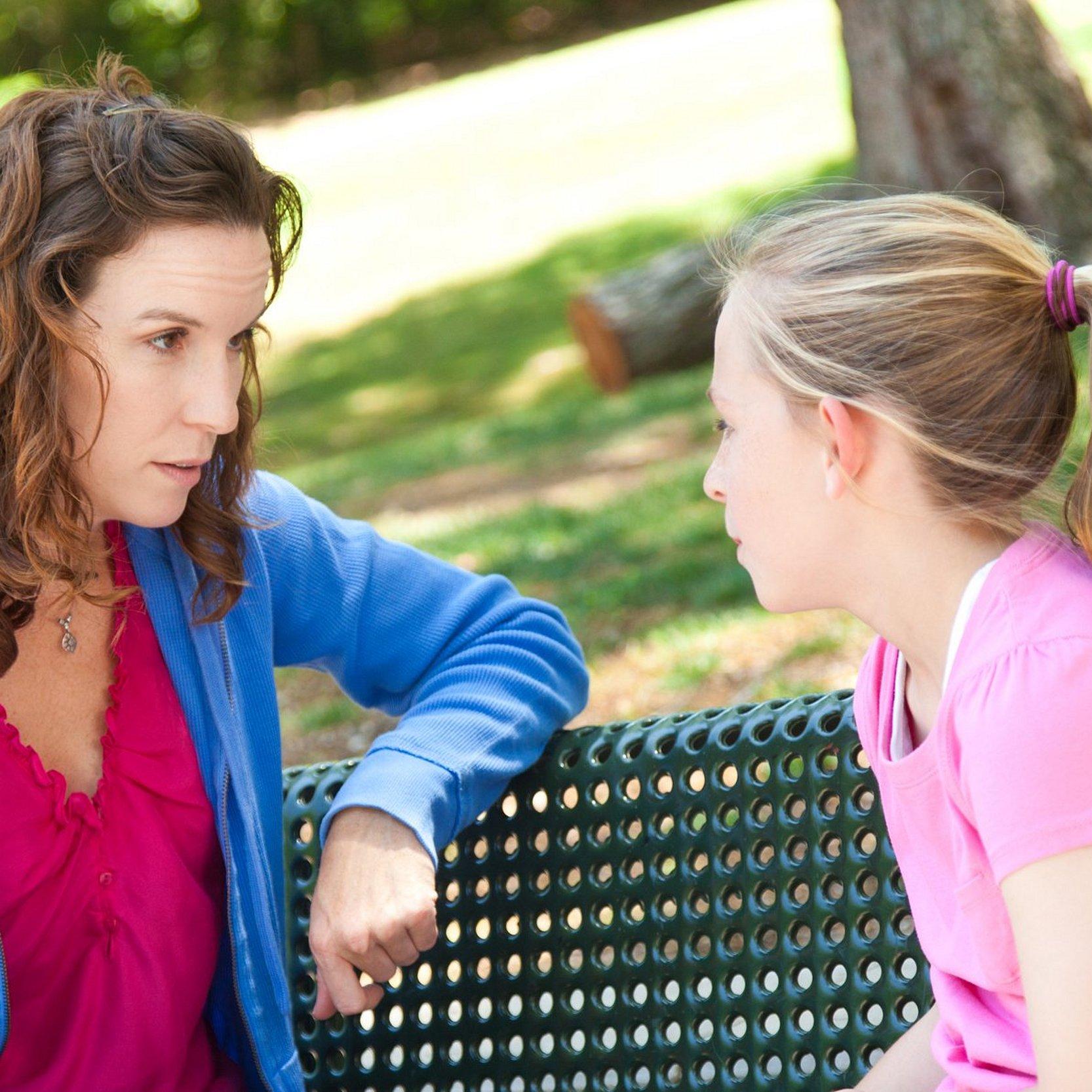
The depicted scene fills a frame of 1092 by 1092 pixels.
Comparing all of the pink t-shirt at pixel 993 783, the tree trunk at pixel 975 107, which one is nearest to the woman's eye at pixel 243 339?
the pink t-shirt at pixel 993 783

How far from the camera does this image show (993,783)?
129cm

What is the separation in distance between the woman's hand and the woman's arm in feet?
1.63

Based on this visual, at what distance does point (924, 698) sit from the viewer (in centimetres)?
156

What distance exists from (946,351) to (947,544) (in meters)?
0.19

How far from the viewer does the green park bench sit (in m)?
1.67

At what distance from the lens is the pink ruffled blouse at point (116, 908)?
5.64 feet

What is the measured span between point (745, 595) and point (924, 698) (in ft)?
9.80

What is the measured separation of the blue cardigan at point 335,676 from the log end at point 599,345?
6.78m

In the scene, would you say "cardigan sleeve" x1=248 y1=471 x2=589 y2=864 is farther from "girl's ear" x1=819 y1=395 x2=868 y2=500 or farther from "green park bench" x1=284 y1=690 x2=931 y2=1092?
"girl's ear" x1=819 y1=395 x2=868 y2=500

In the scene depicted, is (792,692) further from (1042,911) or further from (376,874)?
(1042,911)

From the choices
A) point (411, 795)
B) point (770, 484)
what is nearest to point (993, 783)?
point (770, 484)

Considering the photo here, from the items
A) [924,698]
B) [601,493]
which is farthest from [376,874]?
[601,493]

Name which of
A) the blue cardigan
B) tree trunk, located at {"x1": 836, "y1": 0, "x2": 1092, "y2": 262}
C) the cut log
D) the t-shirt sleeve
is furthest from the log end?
the t-shirt sleeve

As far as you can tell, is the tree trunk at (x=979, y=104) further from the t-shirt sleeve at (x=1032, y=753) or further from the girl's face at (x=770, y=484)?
the t-shirt sleeve at (x=1032, y=753)
